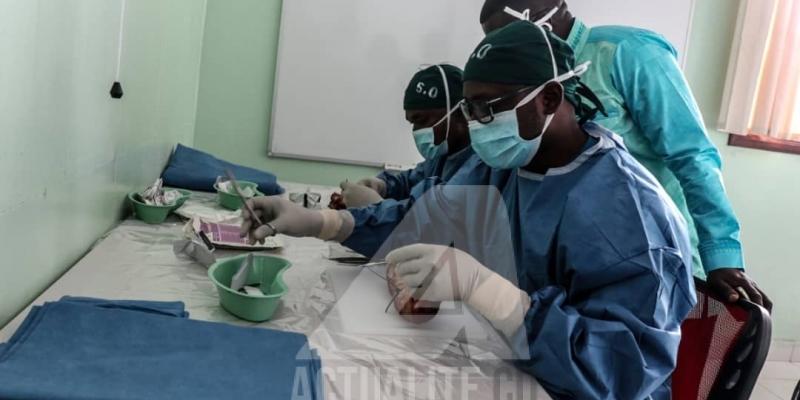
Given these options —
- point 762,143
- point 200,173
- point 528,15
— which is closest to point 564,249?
point 528,15

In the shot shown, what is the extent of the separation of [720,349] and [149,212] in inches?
51.8

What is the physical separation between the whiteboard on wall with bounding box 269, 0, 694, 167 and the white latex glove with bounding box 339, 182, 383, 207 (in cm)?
102

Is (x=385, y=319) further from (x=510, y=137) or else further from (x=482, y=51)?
(x=482, y=51)

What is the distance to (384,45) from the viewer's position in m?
2.76

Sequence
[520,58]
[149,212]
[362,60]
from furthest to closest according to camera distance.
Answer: [362,60]
[149,212]
[520,58]

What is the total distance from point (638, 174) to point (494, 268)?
1.10 feet

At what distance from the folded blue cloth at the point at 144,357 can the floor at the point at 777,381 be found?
2.56 metres

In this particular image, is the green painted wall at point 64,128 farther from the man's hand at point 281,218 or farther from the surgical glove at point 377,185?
the surgical glove at point 377,185

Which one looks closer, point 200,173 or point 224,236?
point 224,236

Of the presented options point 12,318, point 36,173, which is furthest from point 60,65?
point 12,318

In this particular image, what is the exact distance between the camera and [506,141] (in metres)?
1.09

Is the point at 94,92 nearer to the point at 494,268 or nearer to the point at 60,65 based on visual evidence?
the point at 60,65

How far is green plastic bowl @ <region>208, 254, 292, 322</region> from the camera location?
1.02 meters

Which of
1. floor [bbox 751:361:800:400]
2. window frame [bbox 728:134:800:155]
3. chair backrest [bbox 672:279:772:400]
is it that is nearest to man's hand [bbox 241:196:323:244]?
chair backrest [bbox 672:279:772:400]
